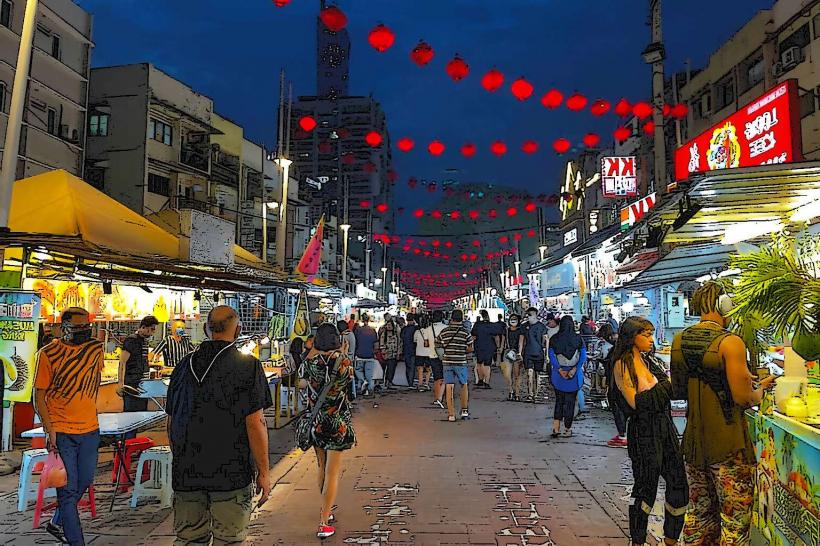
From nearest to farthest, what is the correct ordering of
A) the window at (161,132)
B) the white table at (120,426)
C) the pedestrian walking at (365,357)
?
the white table at (120,426) → the pedestrian walking at (365,357) → the window at (161,132)

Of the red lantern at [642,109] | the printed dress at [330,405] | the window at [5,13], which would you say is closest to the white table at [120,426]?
the printed dress at [330,405]

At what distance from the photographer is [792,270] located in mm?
4559

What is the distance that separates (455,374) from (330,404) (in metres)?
6.60

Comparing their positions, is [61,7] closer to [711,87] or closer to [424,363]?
[424,363]

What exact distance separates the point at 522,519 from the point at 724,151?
7.55 metres

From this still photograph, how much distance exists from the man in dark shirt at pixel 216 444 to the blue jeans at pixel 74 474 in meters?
1.61

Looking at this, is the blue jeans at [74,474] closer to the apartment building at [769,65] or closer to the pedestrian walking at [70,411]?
the pedestrian walking at [70,411]

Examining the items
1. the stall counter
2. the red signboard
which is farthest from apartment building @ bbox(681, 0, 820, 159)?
the stall counter

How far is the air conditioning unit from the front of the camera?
2256cm

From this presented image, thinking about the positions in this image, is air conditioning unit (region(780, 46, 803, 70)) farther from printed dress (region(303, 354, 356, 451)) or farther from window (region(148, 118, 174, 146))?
window (region(148, 118, 174, 146))

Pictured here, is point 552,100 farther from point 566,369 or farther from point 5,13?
point 5,13

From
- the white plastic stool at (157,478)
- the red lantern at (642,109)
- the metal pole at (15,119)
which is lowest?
the white plastic stool at (157,478)

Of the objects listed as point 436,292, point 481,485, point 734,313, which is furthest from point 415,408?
point 436,292

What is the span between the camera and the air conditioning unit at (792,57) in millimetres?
22562
